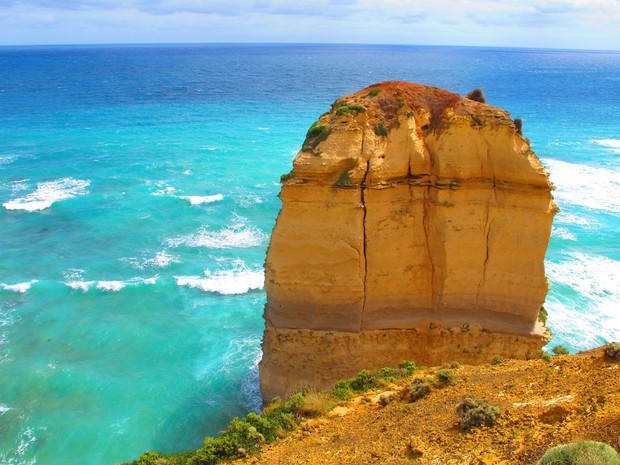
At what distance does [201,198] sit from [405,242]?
26.3 meters

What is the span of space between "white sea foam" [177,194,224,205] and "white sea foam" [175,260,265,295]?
1140 cm

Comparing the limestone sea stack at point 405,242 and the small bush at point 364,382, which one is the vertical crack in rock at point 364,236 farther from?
the small bush at point 364,382

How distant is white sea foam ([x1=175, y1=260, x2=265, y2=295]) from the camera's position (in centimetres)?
2666

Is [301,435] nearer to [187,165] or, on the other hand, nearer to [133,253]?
[133,253]

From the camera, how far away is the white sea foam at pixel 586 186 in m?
38.0

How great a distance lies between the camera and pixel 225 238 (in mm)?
32656

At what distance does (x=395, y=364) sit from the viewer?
1580 cm

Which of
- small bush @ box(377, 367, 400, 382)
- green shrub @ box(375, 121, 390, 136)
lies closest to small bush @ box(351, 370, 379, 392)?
small bush @ box(377, 367, 400, 382)

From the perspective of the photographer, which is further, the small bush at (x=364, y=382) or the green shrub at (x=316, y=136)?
the green shrub at (x=316, y=136)

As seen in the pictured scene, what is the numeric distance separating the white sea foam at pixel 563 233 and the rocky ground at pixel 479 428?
65.6ft

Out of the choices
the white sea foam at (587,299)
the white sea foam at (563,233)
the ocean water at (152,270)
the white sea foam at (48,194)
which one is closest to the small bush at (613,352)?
the white sea foam at (587,299)

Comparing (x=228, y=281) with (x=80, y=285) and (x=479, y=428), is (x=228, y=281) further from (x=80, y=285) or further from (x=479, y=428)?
(x=479, y=428)

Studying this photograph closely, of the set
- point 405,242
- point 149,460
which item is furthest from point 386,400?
point 149,460

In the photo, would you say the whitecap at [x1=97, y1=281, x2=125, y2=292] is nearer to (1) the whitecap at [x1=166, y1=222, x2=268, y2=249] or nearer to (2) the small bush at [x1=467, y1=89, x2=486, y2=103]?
(1) the whitecap at [x1=166, y1=222, x2=268, y2=249]
